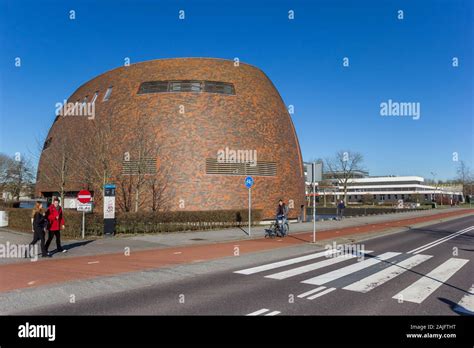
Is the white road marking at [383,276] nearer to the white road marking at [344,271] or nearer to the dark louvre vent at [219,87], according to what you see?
the white road marking at [344,271]

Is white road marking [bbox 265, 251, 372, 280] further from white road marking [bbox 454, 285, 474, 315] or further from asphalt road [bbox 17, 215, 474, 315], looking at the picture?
white road marking [bbox 454, 285, 474, 315]

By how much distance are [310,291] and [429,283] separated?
283cm

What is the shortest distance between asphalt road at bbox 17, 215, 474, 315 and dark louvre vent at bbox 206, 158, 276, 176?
1733 centimetres

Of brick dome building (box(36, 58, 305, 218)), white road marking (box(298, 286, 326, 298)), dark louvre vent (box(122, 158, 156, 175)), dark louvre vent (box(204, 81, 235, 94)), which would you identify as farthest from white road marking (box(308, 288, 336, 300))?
dark louvre vent (box(204, 81, 235, 94))

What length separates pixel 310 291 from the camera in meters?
6.88

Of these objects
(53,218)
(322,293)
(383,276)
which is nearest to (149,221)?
(53,218)

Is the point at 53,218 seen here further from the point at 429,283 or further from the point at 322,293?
the point at 429,283

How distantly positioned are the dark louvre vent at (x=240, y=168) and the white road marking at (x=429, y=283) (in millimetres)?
19193

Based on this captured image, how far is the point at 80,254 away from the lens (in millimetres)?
11656

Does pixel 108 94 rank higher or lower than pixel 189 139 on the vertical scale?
higher

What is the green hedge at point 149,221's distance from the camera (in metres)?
16.5

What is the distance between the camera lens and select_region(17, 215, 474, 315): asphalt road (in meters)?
5.73

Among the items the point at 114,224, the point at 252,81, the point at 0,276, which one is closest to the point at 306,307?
the point at 0,276

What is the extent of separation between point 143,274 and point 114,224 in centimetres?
961
